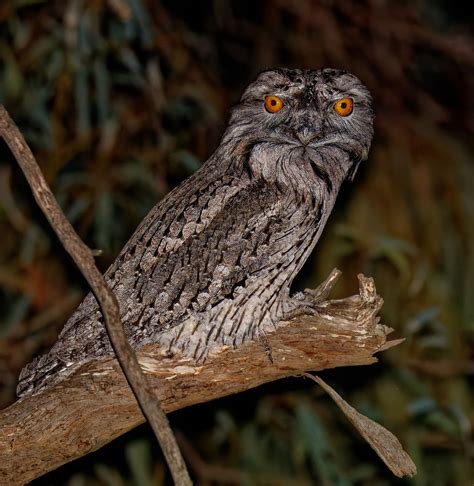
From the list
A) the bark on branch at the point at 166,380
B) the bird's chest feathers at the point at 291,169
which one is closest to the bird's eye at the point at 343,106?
the bird's chest feathers at the point at 291,169

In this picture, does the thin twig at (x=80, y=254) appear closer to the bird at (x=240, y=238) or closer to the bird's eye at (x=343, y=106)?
the bird at (x=240, y=238)

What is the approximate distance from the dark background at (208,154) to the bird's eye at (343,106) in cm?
130

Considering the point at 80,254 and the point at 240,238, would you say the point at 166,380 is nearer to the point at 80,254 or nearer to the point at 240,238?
the point at 240,238

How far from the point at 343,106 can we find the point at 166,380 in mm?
973

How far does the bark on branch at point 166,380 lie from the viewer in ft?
8.61

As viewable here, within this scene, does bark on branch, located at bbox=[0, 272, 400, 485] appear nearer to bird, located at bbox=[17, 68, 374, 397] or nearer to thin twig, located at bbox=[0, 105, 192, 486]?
bird, located at bbox=[17, 68, 374, 397]

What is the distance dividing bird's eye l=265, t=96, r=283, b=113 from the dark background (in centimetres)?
128

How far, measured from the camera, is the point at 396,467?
106 inches

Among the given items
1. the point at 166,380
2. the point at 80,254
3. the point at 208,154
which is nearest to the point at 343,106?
the point at 166,380

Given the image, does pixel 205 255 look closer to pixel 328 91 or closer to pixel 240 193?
pixel 240 193

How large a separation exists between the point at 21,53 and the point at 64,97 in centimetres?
28

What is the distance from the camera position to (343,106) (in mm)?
2955

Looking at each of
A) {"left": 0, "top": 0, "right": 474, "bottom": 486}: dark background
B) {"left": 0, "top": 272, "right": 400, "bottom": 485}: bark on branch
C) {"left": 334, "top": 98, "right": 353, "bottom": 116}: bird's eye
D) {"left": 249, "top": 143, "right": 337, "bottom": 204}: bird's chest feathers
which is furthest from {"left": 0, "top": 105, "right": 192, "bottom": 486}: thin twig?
{"left": 0, "top": 0, "right": 474, "bottom": 486}: dark background

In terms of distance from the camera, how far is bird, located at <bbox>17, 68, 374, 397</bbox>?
9.18ft
